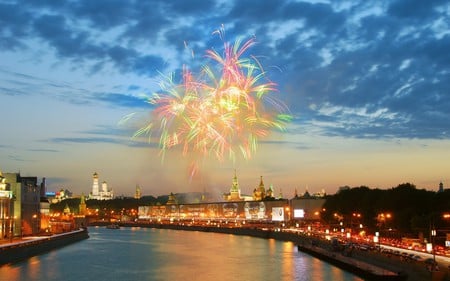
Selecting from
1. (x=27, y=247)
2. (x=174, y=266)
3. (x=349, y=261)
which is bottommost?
(x=174, y=266)

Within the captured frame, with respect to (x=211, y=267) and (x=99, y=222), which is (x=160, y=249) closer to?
(x=211, y=267)

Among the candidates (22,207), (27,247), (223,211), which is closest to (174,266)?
(27,247)

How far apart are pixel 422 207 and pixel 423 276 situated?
34.5m

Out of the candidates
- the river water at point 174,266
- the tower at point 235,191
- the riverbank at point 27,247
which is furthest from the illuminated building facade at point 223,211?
the river water at point 174,266

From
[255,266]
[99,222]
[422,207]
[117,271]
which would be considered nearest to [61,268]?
[117,271]

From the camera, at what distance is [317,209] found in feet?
398

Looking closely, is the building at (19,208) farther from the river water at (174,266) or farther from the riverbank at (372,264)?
the riverbank at (372,264)

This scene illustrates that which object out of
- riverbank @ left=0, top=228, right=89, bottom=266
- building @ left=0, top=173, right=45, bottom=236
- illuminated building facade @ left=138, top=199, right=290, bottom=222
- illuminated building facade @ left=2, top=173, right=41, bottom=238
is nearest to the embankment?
riverbank @ left=0, top=228, right=89, bottom=266

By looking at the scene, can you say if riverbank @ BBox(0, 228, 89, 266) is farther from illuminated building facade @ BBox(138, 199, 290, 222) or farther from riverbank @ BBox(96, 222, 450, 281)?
illuminated building facade @ BBox(138, 199, 290, 222)

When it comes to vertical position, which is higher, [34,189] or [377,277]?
[34,189]

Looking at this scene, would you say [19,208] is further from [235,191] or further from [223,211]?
[235,191]

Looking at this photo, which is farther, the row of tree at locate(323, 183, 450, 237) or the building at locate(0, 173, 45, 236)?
the building at locate(0, 173, 45, 236)

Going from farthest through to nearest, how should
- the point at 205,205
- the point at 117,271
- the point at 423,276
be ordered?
the point at 205,205, the point at 117,271, the point at 423,276

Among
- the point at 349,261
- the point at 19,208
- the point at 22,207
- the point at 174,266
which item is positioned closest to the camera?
the point at 349,261
